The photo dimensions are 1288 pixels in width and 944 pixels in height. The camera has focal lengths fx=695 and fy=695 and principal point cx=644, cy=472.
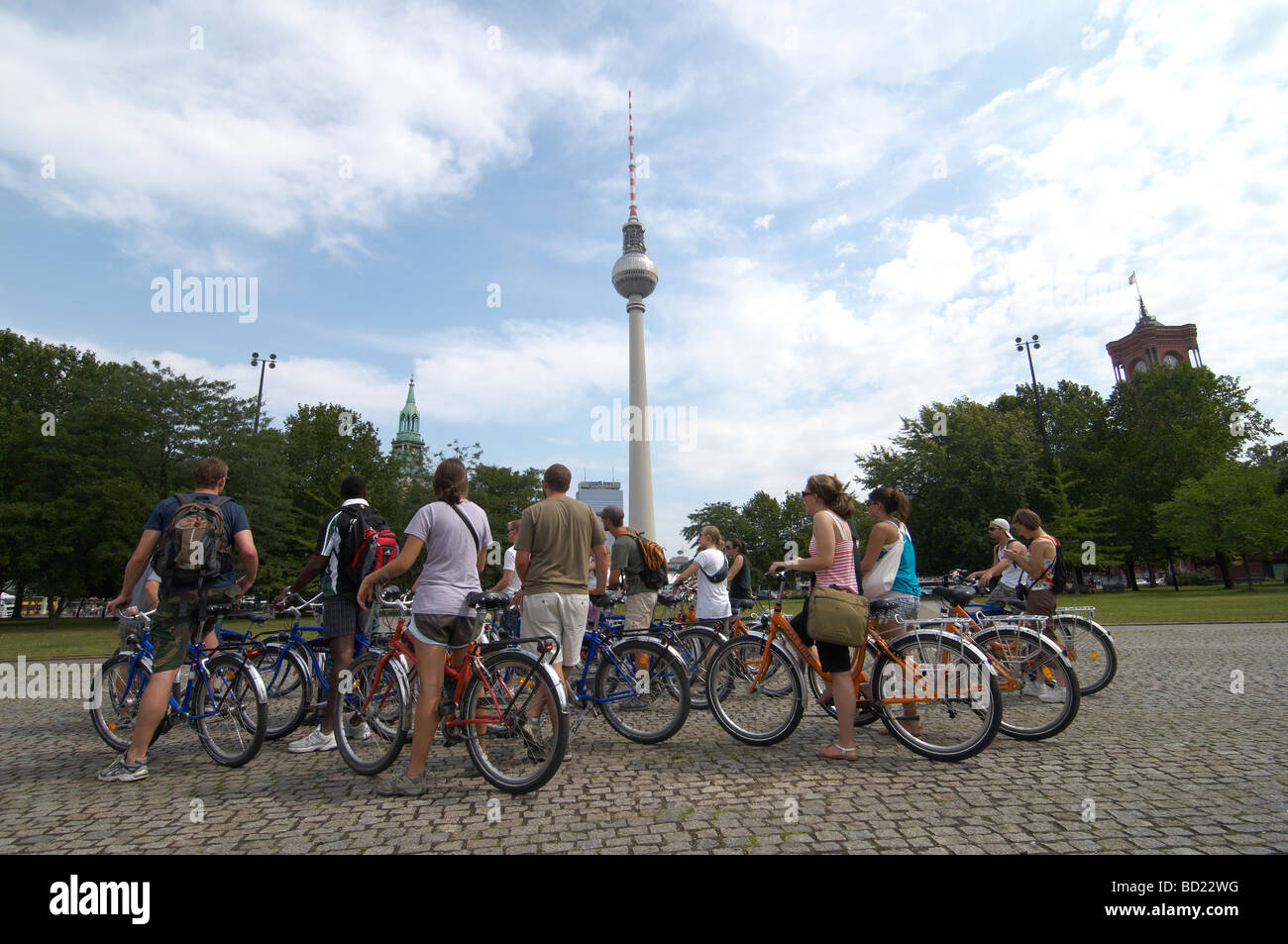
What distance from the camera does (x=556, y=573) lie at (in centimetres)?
474

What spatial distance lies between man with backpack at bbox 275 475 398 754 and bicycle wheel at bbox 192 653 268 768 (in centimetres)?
47

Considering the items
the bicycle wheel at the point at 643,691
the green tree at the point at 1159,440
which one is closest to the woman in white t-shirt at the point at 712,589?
the bicycle wheel at the point at 643,691

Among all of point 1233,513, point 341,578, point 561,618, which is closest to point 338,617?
point 341,578

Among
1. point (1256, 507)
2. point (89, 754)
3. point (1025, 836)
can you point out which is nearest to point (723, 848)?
point (1025, 836)

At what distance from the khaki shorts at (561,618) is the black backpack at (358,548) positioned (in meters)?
1.22

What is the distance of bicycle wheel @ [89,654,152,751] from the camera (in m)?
5.19

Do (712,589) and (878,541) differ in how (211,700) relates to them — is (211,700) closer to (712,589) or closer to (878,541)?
(712,589)

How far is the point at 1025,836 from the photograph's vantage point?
313cm

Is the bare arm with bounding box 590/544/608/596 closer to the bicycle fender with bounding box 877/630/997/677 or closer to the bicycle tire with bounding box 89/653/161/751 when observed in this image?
the bicycle fender with bounding box 877/630/997/677

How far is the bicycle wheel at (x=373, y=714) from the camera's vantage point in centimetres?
438

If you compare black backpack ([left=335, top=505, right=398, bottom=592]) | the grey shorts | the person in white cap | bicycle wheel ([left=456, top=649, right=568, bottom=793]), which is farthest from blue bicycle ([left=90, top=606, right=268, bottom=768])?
the person in white cap

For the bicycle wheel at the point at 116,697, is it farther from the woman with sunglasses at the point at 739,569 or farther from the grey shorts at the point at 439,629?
the woman with sunglasses at the point at 739,569

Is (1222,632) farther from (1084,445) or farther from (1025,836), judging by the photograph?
(1084,445)
